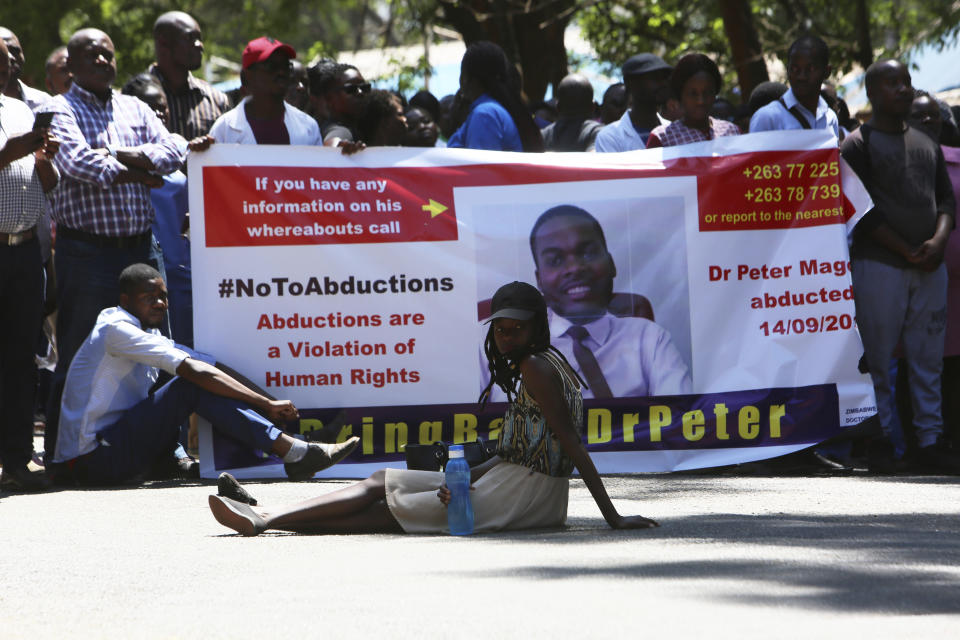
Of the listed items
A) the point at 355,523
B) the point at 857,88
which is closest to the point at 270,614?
the point at 355,523

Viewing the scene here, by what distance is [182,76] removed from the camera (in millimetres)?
9297

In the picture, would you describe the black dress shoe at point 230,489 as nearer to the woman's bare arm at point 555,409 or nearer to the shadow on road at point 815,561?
the shadow on road at point 815,561

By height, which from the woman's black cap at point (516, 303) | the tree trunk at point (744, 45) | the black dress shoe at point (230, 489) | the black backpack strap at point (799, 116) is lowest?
the black dress shoe at point (230, 489)

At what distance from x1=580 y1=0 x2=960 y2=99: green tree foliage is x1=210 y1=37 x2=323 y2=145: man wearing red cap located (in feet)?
33.2

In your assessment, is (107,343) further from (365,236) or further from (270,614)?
(270,614)

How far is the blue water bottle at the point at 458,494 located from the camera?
225 inches

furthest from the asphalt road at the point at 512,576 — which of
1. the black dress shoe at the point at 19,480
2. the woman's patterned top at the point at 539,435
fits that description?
the black dress shoe at the point at 19,480

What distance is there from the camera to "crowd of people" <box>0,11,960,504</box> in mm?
7547

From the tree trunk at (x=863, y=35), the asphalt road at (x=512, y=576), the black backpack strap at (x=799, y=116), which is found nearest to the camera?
the asphalt road at (x=512, y=576)

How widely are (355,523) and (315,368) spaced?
2.21 metres

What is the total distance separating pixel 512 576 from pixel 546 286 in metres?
3.65

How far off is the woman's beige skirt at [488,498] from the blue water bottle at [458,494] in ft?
0.16

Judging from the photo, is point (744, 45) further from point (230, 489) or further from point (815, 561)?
point (815, 561)

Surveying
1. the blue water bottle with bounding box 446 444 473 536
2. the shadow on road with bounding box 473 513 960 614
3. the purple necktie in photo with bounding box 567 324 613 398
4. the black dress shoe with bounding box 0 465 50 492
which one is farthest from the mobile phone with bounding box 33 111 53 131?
the shadow on road with bounding box 473 513 960 614
